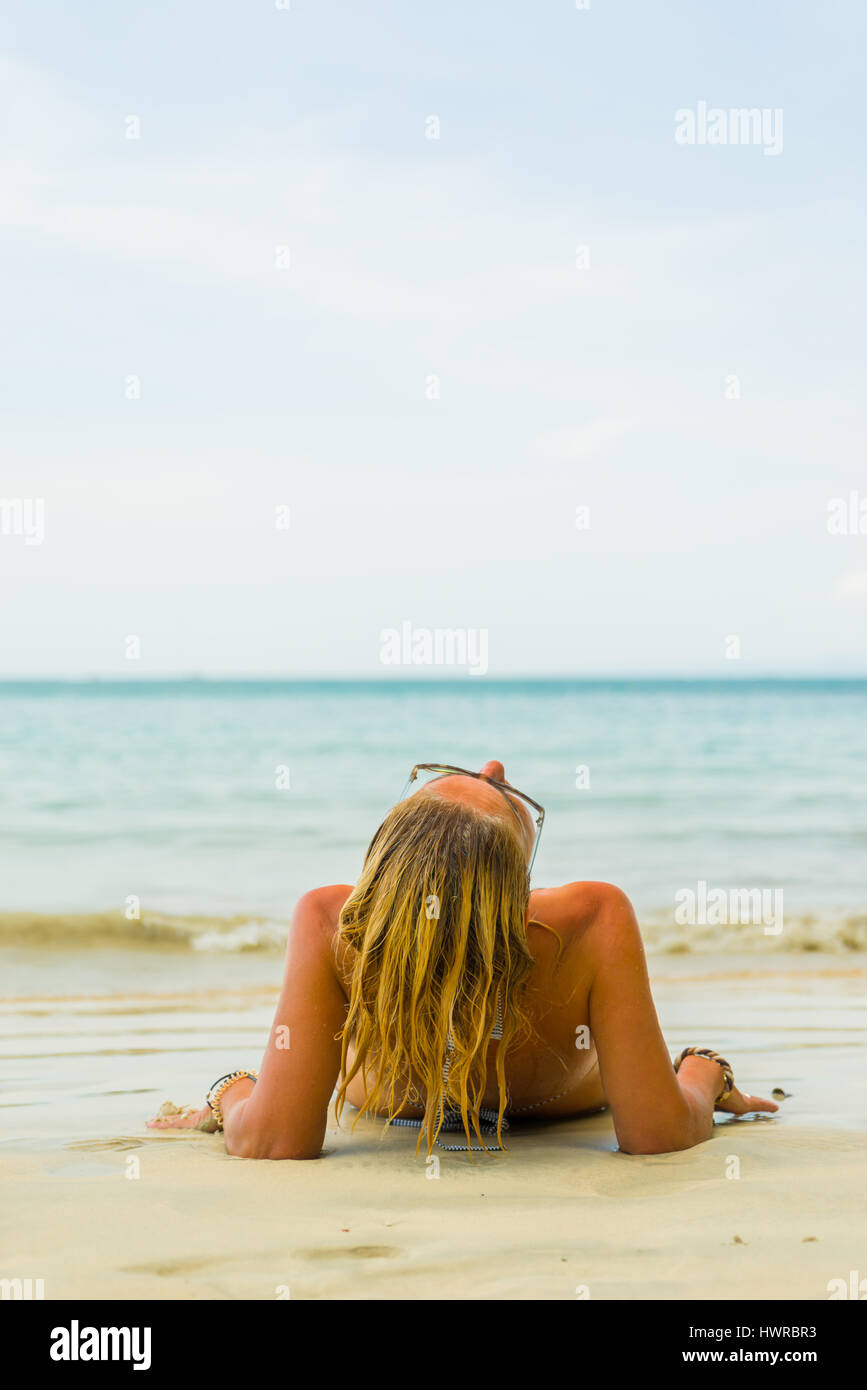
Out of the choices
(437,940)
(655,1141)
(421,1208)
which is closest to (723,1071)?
(655,1141)

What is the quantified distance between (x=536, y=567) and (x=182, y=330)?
8.73 meters

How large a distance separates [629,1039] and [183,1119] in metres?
1.34

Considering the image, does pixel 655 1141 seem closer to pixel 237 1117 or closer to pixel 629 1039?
pixel 629 1039

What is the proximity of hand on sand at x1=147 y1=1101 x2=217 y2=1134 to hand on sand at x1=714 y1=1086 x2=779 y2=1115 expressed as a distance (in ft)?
4.66

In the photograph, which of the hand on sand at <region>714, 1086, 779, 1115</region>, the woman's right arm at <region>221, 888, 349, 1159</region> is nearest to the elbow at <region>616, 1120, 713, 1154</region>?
the hand on sand at <region>714, 1086, 779, 1115</region>

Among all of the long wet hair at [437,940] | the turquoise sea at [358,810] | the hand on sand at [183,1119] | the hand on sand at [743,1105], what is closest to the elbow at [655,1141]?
the long wet hair at [437,940]

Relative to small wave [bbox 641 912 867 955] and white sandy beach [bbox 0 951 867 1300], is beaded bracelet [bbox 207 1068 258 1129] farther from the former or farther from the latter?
small wave [bbox 641 912 867 955]

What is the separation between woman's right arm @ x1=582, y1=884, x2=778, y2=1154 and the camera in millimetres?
2443

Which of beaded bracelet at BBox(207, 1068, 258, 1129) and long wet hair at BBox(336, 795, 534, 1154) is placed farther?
beaded bracelet at BBox(207, 1068, 258, 1129)

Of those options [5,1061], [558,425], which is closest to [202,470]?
[558,425]

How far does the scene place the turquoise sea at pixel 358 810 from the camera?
7926 millimetres

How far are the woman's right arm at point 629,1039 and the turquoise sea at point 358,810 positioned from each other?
4416 millimetres

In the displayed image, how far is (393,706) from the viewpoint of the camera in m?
35.4
